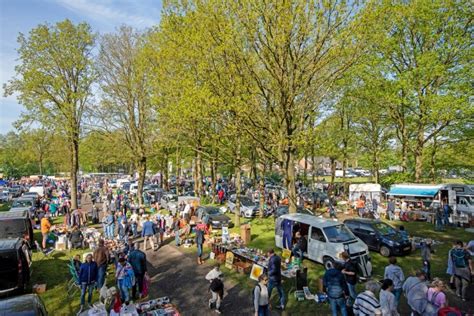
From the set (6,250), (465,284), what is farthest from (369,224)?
(6,250)

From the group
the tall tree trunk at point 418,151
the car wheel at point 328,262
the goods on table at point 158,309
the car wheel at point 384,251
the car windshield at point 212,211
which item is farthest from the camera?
the tall tree trunk at point 418,151

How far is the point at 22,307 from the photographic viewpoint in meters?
6.02

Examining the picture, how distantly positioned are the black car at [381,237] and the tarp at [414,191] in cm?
1050

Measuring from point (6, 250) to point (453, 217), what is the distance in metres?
24.7

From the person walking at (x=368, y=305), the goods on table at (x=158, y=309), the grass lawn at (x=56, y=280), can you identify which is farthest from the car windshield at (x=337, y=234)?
the grass lawn at (x=56, y=280)

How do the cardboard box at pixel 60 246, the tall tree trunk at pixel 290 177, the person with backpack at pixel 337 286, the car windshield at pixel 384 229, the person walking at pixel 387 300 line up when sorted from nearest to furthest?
the person walking at pixel 387 300 → the person with backpack at pixel 337 286 → the car windshield at pixel 384 229 → the tall tree trunk at pixel 290 177 → the cardboard box at pixel 60 246

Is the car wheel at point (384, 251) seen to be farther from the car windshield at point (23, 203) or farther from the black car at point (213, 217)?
the car windshield at point (23, 203)

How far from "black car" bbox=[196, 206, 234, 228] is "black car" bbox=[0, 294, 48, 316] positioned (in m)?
13.0

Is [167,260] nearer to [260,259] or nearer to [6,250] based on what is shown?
[260,259]

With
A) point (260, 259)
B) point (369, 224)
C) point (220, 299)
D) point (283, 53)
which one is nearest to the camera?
point (220, 299)

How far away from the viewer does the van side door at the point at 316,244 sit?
41.9 ft

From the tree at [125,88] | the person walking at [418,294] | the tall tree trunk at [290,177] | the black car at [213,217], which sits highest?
the tree at [125,88]

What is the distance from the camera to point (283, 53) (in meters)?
14.6

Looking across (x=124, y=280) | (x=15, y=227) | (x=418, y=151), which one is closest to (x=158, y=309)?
(x=124, y=280)
